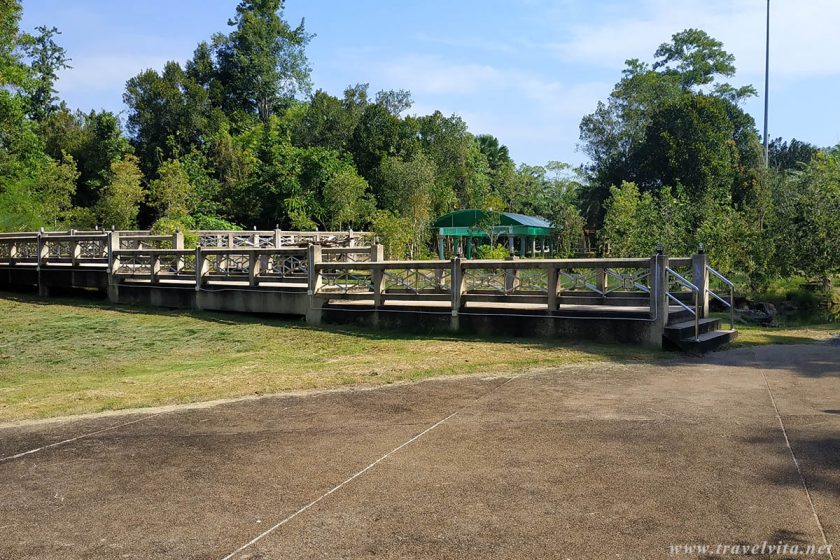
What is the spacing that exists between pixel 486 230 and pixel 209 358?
33887 millimetres

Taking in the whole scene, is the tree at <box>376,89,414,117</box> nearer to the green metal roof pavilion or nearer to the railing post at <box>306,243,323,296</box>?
the green metal roof pavilion

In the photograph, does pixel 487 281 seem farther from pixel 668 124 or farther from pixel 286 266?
pixel 668 124

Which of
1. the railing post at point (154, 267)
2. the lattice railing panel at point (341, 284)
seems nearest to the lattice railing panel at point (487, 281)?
the lattice railing panel at point (341, 284)

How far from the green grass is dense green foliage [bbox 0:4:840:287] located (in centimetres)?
1560

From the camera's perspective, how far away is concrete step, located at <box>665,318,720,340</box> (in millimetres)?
11867

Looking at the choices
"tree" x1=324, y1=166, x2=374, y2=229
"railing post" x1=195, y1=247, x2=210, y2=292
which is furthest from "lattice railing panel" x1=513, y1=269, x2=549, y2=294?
"tree" x1=324, y1=166, x2=374, y2=229

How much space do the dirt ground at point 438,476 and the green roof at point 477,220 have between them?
37.1 m

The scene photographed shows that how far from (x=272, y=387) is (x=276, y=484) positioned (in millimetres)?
4079

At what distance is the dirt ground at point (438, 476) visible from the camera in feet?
14.7

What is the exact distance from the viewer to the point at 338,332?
15.3 m

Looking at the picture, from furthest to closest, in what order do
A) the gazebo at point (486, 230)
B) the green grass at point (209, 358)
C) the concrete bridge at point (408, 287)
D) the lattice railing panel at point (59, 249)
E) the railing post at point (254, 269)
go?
the gazebo at point (486, 230) < the lattice railing panel at point (59, 249) < the railing post at point (254, 269) < the concrete bridge at point (408, 287) < the green grass at point (209, 358)

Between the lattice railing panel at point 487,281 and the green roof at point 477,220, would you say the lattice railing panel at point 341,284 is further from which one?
the green roof at point 477,220

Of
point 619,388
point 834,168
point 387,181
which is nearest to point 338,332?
point 619,388

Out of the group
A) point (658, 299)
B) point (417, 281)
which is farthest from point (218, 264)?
point (658, 299)
